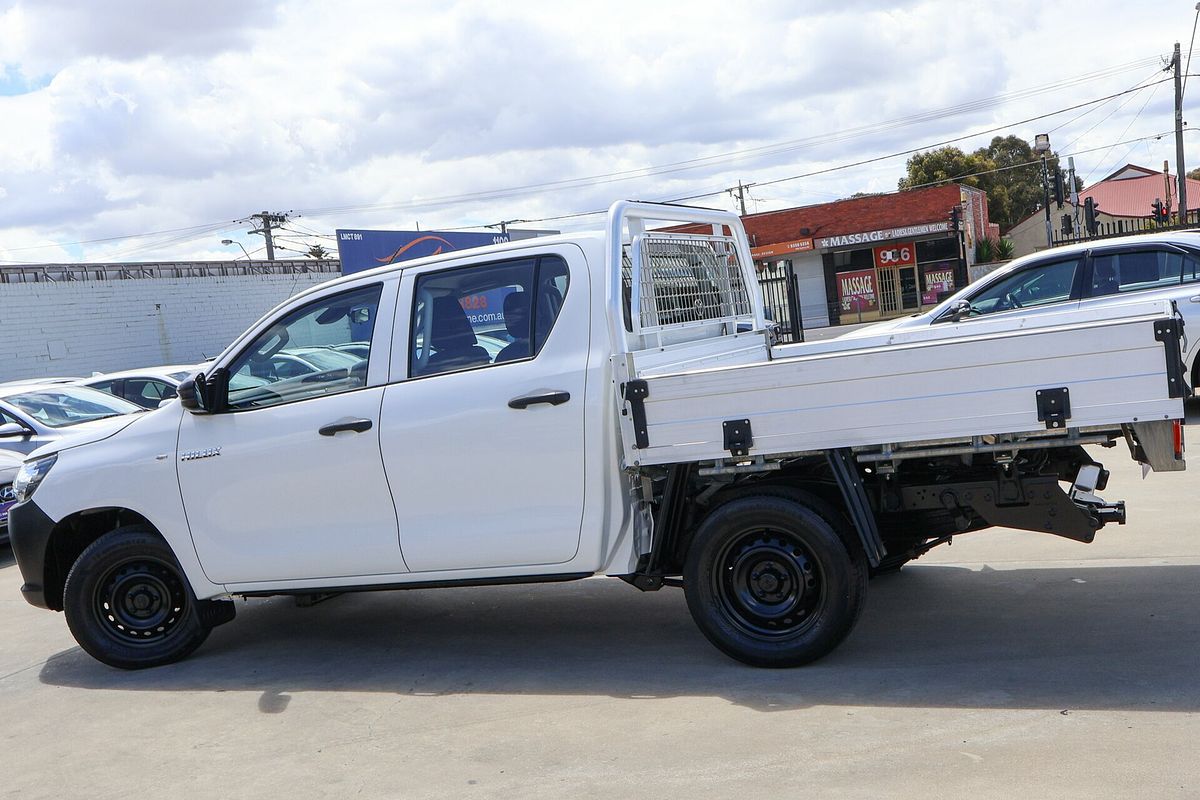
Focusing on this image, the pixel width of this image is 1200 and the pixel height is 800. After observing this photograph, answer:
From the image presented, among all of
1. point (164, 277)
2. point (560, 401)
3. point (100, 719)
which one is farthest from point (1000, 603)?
point (164, 277)

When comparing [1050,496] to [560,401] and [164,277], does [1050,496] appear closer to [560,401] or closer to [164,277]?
[560,401]

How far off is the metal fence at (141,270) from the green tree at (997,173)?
35.7 meters

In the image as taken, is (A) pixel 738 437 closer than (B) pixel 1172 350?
No

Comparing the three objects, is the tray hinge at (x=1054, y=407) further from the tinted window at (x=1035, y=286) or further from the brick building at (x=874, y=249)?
the brick building at (x=874, y=249)

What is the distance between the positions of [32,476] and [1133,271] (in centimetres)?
893

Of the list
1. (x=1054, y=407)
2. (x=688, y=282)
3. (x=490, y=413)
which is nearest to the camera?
(x=1054, y=407)

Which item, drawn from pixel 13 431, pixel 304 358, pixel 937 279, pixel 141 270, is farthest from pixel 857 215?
pixel 304 358

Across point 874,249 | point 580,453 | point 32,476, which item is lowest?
point 580,453

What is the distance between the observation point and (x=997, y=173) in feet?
214

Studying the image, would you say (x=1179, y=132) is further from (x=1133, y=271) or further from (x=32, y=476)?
(x=32, y=476)

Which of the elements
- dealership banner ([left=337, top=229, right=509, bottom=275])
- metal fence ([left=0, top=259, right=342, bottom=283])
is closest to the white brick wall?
metal fence ([left=0, top=259, right=342, bottom=283])

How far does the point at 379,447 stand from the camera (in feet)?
17.8

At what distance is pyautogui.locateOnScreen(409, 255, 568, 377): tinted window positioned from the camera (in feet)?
17.4

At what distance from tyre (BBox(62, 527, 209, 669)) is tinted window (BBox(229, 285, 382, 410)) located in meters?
1.04
